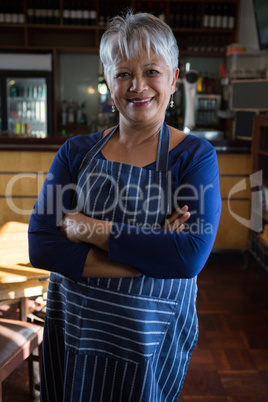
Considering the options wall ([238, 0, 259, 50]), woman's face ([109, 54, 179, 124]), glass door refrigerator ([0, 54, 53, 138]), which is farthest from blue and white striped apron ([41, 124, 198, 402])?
glass door refrigerator ([0, 54, 53, 138])

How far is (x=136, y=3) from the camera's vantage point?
263 inches

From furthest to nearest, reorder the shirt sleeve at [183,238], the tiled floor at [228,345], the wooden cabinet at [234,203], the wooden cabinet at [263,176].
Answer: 1. the wooden cabinet at [234,203]
2. the wooden cabinet at [263,176]
3. the tiled floor at [228,345]
4. the shirt sleeve at [183,238]

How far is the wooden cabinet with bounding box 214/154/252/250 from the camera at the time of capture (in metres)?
4.31

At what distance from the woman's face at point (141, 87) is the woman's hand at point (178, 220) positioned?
0.29 metres

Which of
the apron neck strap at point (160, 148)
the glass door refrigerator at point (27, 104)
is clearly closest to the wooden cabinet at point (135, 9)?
the glass door refrigerator at point (27, 104)

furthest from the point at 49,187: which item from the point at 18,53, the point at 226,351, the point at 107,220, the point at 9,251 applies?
the point at 18,53

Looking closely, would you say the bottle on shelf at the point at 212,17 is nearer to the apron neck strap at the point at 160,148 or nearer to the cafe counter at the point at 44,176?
the cafe counter at the point at 44,176

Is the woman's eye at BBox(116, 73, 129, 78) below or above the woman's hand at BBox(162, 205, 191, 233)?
above

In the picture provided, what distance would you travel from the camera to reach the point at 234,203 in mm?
4402

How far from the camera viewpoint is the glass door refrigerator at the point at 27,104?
6.79 m

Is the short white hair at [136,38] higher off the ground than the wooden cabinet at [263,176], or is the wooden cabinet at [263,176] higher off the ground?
the short white hair at [136,38]

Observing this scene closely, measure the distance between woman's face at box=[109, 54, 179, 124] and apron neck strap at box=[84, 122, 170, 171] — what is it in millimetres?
68

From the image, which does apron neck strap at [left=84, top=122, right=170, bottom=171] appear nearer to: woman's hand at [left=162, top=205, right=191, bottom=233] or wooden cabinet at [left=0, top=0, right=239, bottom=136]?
woman's hand at [left=162, top=205, right=191, bottom=233]

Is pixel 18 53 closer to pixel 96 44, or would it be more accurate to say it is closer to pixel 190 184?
pixel 96 44
